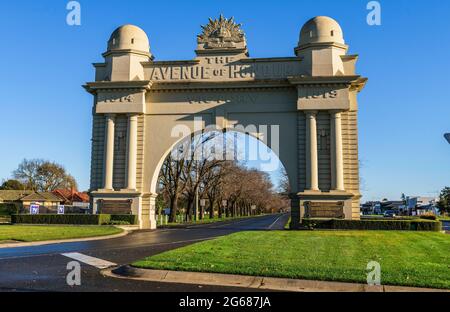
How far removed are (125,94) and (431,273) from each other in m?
26.2

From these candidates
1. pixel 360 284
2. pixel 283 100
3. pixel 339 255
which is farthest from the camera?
pixel 283 100

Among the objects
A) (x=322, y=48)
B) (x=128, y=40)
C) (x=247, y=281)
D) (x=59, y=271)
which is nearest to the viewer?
(x=247, y=281)

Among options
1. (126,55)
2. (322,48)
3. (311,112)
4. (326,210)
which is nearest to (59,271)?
(326,210)

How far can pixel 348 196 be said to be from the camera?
29.5m

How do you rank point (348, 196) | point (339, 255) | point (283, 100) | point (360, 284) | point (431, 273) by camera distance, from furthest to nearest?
point (283, 100)
point (348, 196)
point (339, 255)
point (431, 273)
point (360, 284)

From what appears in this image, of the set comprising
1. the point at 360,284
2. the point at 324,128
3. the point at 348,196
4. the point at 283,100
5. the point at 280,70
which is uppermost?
the point at 280,70

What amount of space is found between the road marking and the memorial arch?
17.1 metres

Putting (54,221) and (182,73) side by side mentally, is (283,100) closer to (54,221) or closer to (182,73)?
(182,73)

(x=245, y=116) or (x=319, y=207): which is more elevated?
(x=245, y=116)

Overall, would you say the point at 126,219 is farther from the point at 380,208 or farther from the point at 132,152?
the point at 380,208

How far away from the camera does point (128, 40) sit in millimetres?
33531

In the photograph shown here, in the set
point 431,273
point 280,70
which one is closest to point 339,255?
point 431,273

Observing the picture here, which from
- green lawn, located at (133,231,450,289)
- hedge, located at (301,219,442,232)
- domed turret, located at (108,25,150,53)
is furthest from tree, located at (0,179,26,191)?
green lawn, located at (133,231,450,289)

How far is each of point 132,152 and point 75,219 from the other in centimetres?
580
